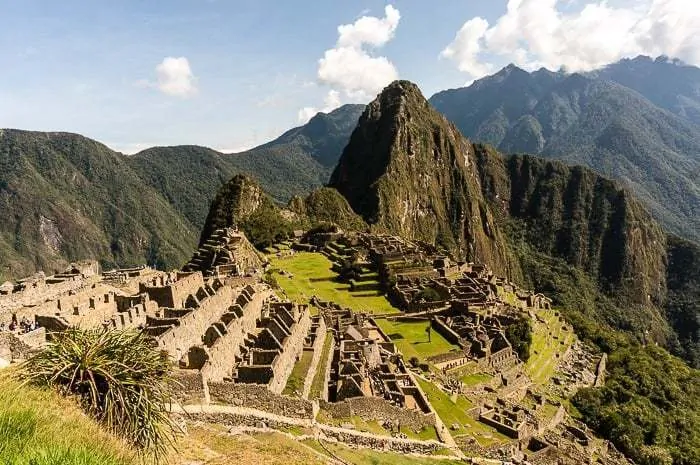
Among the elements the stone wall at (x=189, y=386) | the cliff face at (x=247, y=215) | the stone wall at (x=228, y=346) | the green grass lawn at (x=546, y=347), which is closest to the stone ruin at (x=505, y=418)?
the stone wall at (x=228, y=346)

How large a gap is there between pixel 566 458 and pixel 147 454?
32.0 metres

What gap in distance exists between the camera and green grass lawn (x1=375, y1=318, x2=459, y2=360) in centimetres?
5025

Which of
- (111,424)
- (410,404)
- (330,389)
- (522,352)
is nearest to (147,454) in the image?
(111,424)

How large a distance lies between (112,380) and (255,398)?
31.5 ft

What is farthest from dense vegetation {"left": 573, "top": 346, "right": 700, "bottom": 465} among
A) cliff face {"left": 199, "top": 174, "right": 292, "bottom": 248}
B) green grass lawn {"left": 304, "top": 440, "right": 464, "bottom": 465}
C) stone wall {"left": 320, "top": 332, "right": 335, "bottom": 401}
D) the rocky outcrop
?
the rocky outcrop

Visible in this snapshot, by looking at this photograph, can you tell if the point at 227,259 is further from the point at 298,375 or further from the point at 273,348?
the point at 298,375

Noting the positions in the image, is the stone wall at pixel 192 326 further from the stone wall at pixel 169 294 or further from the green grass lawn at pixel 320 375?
the green grass lawn at pixel 320 375

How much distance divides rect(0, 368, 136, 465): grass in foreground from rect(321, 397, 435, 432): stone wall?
15.7 metres

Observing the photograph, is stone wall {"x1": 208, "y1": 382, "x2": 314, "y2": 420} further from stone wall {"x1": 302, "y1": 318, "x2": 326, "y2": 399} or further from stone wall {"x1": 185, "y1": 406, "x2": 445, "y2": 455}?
stone wall {"x1": 302, "y1": 318, "x2": 326, "y2": 399}

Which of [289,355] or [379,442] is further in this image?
[289,355]

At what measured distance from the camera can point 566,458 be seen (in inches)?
1451

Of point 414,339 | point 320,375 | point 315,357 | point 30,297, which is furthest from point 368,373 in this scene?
point 414,339

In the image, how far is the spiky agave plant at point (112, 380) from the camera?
528 inches

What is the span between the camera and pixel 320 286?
72625mm
